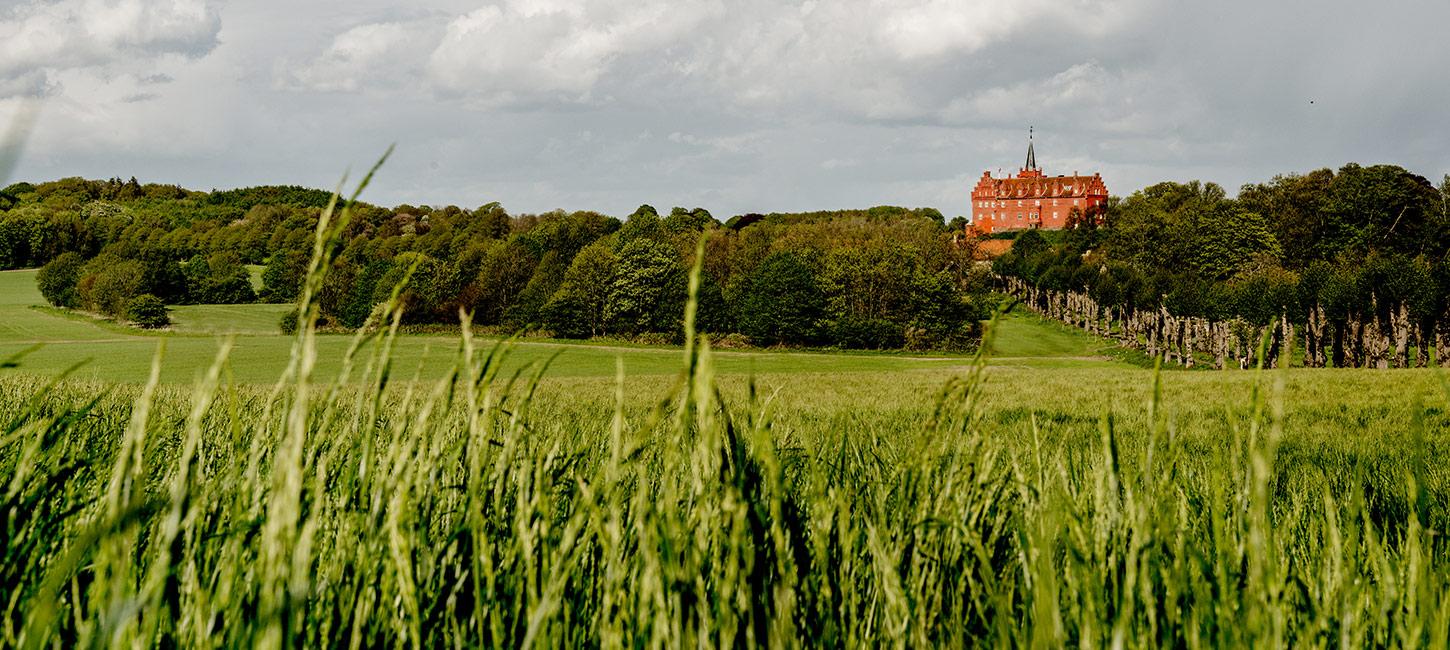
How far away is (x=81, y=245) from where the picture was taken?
273ft

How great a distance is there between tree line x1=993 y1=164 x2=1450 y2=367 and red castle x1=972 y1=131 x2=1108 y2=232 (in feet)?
247

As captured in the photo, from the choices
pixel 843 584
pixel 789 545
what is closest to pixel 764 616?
pixel 789 545

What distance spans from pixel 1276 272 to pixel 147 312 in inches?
3579

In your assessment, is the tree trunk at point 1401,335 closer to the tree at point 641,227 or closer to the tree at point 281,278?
the tree at point 641,227

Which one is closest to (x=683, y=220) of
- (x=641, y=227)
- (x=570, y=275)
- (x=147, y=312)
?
(x=641, y=227)

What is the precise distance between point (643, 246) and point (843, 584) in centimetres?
8660

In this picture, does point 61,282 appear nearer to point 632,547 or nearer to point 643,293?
point 643,293

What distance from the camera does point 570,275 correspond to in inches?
3359

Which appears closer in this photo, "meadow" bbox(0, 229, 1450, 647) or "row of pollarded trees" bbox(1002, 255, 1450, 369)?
"meadow" bbox(0, 229, 1450, 647)

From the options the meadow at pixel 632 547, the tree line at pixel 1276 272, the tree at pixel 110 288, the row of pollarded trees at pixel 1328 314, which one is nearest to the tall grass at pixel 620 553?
the meadow at pixel 632 547

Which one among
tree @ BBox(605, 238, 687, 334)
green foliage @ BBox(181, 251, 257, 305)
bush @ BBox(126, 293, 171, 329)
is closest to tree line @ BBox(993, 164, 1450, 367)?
tree @ BBox(605, 238, 687, 334)

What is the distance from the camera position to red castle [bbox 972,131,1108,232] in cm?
18250

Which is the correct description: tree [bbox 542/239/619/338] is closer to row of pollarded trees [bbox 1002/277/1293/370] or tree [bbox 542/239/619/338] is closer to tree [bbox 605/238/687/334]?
tree [bbox 605/238/687/334]

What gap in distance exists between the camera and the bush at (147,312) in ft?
252
